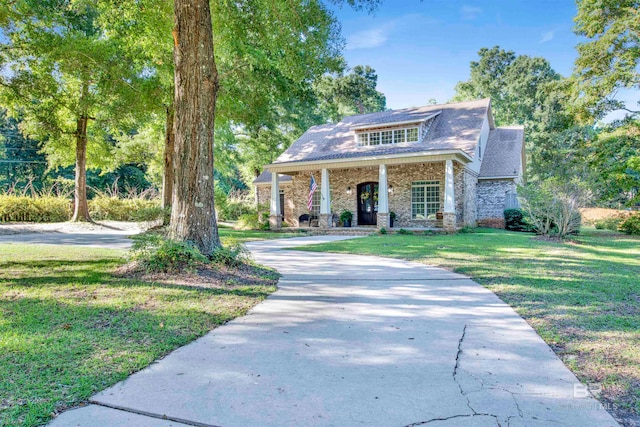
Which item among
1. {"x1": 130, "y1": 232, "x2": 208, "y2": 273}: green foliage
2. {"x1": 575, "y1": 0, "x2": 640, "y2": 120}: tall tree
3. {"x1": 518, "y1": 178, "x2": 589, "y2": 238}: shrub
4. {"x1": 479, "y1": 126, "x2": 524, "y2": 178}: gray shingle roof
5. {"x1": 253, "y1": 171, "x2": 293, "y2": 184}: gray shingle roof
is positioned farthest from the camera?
{"x1": 253, "y1": 171, "x2": 293, "y2": 184}: gray shingle roof

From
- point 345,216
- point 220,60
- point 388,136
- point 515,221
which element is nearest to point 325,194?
point 345,216

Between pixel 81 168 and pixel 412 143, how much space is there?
14.8m

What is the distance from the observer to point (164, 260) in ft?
18.1

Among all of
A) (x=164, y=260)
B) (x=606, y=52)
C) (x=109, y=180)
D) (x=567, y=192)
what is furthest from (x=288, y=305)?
(x=109, y=180)

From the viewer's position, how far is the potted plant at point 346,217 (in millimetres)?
17391

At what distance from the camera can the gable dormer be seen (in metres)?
16.5

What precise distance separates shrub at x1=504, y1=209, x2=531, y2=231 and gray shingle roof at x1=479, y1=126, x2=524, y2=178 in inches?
69.6

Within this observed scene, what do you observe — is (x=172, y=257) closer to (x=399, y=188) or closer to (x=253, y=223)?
(x=253, y=223)

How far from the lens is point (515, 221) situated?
16.8 meters

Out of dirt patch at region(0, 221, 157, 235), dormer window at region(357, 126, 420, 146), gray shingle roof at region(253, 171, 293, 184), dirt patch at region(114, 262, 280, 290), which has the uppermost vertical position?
dormer window at region(357, 126, 420, 146)

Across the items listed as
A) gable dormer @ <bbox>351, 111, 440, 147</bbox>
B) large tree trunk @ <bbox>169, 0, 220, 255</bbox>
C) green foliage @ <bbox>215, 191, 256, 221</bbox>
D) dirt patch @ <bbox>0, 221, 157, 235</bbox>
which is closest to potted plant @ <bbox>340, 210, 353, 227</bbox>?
gable dormer @ <bbox>351, 111, 440, 147</bbox>

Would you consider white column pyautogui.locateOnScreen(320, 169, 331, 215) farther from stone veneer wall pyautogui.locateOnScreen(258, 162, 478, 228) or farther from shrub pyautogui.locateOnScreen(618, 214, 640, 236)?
shrub pyautogui.locateOnScreen(618, 214, 640, 236)

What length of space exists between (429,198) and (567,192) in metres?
6.27

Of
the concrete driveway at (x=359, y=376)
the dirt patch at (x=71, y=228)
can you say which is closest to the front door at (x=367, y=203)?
the dirt patch at (x=71, y=228)
